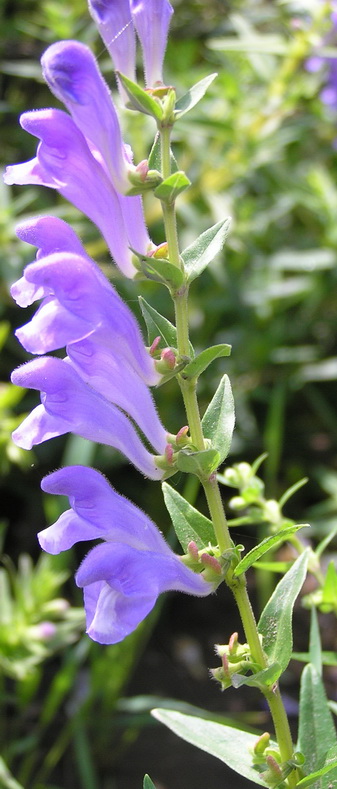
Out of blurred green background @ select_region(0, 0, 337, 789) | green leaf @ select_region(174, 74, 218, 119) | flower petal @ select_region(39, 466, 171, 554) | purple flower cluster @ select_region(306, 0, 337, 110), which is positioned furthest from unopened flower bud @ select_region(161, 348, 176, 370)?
purple flower cluster @ select_region(306, 0, 337, 110)

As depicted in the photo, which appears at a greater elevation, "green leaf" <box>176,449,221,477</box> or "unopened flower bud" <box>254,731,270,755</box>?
"green leaf" <box>176,449,221,477</box>

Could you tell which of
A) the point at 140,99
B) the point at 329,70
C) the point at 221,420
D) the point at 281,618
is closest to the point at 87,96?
→ the point at 140,99

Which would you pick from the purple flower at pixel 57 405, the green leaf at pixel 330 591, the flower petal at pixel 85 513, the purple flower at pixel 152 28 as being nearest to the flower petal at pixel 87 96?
the purple flower at pixel 152 28

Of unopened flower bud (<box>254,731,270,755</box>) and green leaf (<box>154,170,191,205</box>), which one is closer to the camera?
green leaf (<box>154,170,191,205</box>)

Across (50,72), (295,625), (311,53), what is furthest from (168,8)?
(295,625)

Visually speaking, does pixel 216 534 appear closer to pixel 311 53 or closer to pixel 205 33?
pixel 311 53

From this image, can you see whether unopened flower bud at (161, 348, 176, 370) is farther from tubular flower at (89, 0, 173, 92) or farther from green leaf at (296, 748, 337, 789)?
green leaf at (296, 748, 337, 789)
